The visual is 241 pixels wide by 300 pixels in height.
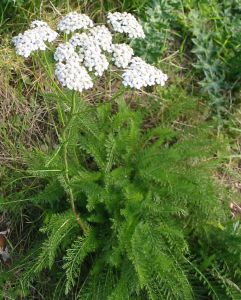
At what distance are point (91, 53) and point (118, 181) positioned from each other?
813mm

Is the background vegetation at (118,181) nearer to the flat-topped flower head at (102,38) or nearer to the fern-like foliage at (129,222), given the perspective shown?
the fern-like foliage at (129,222)

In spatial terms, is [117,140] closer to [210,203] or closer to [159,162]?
[159,162]

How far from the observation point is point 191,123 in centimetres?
351

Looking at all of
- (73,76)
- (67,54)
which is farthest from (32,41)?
(73,76)

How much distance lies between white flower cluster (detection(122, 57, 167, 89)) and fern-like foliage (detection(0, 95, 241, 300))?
1.47 ft

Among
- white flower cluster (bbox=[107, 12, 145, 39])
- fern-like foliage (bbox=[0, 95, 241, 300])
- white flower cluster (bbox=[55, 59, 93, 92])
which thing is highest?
white flower cluster (bbox=[107, 12, 145, 39])

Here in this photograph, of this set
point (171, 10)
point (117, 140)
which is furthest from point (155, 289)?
point (171, 10)

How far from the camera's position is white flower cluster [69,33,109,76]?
7.28ft

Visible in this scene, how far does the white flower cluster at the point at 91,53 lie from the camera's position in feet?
7.28

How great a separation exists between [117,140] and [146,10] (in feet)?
3.67

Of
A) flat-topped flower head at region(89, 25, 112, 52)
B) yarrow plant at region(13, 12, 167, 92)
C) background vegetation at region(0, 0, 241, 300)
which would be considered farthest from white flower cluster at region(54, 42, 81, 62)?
background vegetation at region(0, 0, 241, 300)

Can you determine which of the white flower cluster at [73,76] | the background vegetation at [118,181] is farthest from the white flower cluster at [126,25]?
the white flower cluster at [73,76]

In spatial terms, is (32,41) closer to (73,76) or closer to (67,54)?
(67,54)

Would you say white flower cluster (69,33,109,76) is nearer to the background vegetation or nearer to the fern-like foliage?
the background vegetation
